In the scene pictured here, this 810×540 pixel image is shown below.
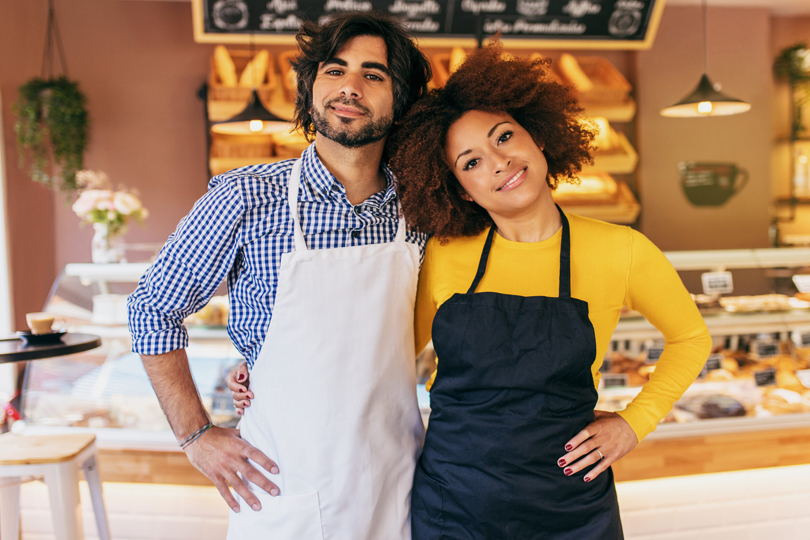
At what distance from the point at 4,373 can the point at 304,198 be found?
3.47m

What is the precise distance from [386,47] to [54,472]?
5.28ft

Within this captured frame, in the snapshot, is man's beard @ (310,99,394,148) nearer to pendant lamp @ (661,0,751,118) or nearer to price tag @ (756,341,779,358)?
price tag @ (756,341,779,358)

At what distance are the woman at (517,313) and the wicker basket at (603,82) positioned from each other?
2.46 metres

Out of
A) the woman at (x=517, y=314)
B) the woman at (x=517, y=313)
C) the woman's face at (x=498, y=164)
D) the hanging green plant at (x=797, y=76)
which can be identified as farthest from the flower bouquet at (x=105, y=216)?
the hanging green plant at (x=797, y=76)

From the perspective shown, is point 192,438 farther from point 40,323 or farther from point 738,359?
point 738,359

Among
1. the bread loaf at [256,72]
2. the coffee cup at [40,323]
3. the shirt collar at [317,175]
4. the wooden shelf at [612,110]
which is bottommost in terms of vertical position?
the coffee cup at [40,323]

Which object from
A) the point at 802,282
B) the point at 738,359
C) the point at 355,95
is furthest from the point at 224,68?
the point at 802,282

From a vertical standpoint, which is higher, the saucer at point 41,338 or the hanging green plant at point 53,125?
the hanging green plant at point 53,125

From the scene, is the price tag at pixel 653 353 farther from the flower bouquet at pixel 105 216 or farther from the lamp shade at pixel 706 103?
the flower bouquet at pixel 105 216

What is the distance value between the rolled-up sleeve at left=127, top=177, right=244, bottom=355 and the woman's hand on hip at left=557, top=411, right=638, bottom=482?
0.88 metres

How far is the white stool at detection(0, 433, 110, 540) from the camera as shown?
1.71 metres

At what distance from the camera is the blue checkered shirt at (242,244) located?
4.10 ft

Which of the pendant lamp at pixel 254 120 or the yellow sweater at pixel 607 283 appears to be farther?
the pendant lamp at pixel 254 120

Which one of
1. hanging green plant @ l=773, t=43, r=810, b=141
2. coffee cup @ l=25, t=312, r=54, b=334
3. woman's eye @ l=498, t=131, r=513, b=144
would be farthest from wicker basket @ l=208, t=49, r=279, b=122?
hanging green plant @ l=773, t=43, r=810, b=141
